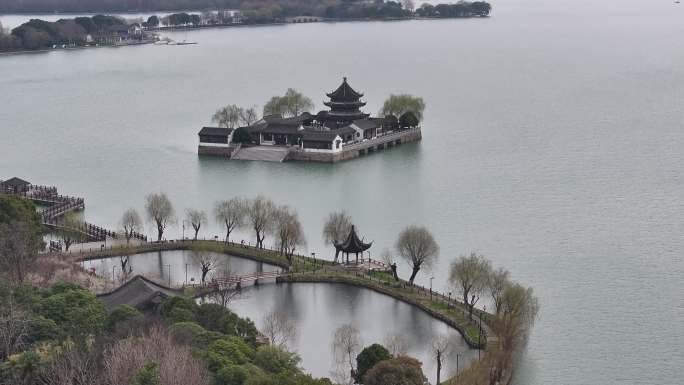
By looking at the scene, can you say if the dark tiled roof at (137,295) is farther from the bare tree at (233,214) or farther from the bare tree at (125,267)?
the bare tree at (233,214)

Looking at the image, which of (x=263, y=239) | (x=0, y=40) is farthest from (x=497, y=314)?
(x=0, y=40)

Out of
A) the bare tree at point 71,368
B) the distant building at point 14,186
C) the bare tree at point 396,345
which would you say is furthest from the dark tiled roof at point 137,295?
the distant building at point 14,186

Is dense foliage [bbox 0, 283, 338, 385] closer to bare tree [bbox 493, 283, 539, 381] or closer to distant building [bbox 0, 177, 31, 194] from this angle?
bare tree [bbox 493, 283, 539, 381]

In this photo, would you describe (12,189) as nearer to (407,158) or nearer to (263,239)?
(263,239)

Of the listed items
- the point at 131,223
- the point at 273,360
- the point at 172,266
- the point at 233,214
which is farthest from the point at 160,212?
the point at 273,360

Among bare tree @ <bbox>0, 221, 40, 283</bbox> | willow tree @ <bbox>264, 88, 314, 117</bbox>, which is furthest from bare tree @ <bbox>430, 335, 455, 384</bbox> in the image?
willow tree @ <bbox>264, 88, 314, 117</bbox>
